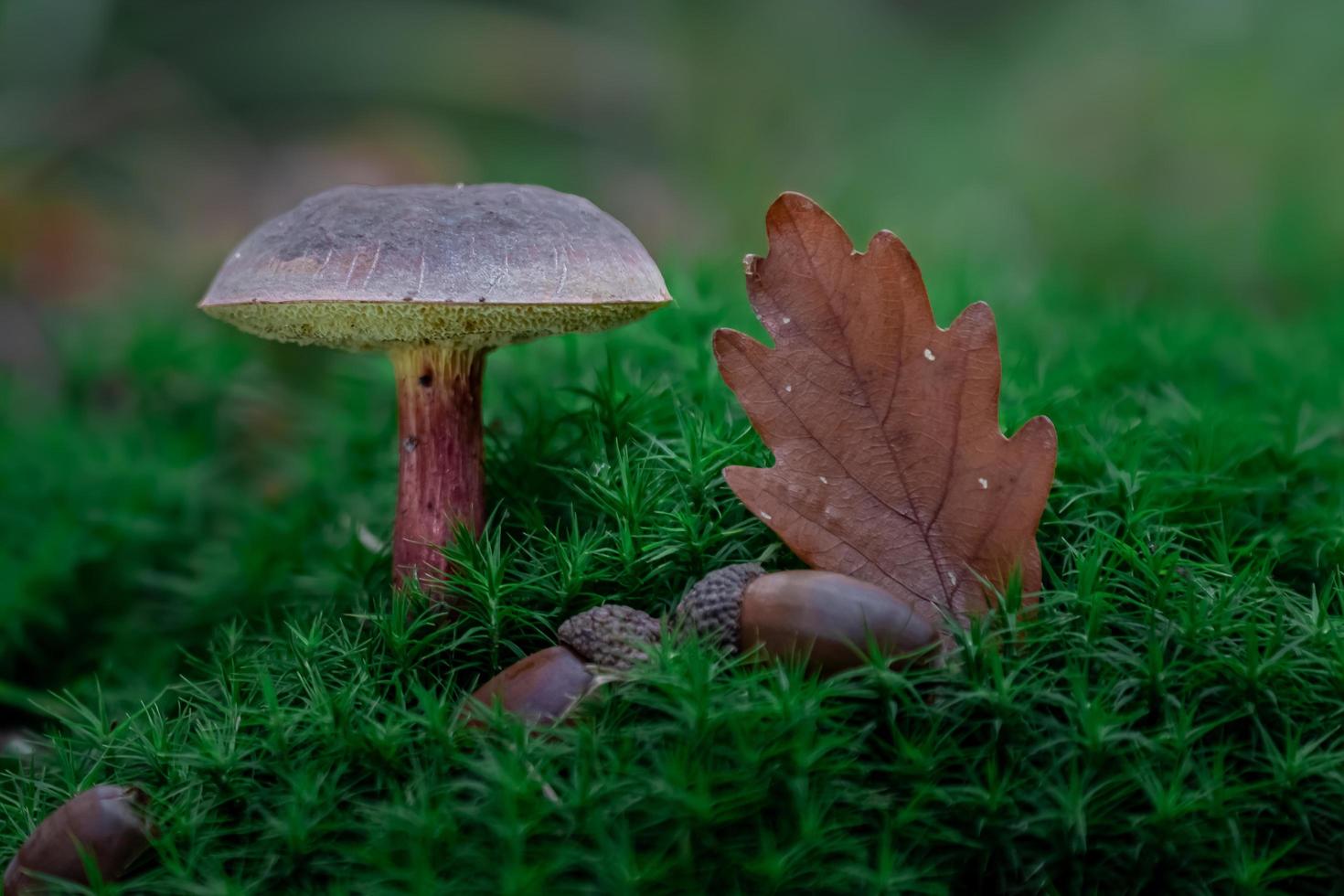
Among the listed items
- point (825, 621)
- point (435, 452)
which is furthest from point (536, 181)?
point (825, 621)

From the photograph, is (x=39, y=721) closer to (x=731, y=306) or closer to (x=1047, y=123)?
(x=731, y=306)

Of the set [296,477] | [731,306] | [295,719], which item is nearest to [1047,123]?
[731,306]

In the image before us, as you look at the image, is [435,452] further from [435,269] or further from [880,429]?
[880,429]

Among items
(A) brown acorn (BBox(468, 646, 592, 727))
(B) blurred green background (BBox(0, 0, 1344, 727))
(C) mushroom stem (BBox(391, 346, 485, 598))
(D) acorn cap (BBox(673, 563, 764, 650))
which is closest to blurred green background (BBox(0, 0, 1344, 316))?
(B) blurred green background (BBox(0, 0, 1344, 727))

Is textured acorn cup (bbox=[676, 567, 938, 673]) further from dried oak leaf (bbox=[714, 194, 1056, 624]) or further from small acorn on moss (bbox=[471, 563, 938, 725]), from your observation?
dried oak leaf (bbox=[714, 194, 1056, 624])

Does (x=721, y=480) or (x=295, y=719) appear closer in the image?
(x=295, y=719)

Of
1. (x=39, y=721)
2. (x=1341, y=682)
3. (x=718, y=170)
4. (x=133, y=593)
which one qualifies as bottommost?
(x=39, y=721)
